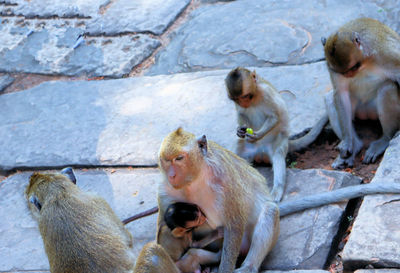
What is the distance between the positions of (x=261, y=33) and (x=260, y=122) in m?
2.36

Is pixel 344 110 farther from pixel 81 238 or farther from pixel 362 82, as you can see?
pixel 81 238

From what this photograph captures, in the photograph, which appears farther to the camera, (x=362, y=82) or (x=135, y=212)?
(x=362, y=82)

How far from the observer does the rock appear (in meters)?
8.06

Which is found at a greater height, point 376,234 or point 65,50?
point 376,234

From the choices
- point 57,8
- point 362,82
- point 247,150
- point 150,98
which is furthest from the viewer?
point 57,8

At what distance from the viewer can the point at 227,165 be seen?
13.7 ft

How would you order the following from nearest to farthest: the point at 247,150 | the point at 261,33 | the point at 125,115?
the point at 247,150, the point at 125,115, the point at 261,33

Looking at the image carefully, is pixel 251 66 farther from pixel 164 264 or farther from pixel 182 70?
pixel 164 264

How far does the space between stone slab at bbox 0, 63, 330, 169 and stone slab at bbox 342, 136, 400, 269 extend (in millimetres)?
1564

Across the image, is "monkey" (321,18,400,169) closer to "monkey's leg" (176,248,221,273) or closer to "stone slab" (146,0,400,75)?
"stone slab" (146,0,400,75)

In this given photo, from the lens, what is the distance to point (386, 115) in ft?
17.3

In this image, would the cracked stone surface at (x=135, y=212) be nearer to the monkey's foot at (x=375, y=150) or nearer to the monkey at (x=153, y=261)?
the monkey's foot at (x=375, y=150)

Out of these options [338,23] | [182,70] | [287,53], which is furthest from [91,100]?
[338,23]

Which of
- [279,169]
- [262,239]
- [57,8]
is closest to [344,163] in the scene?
[279,169]
